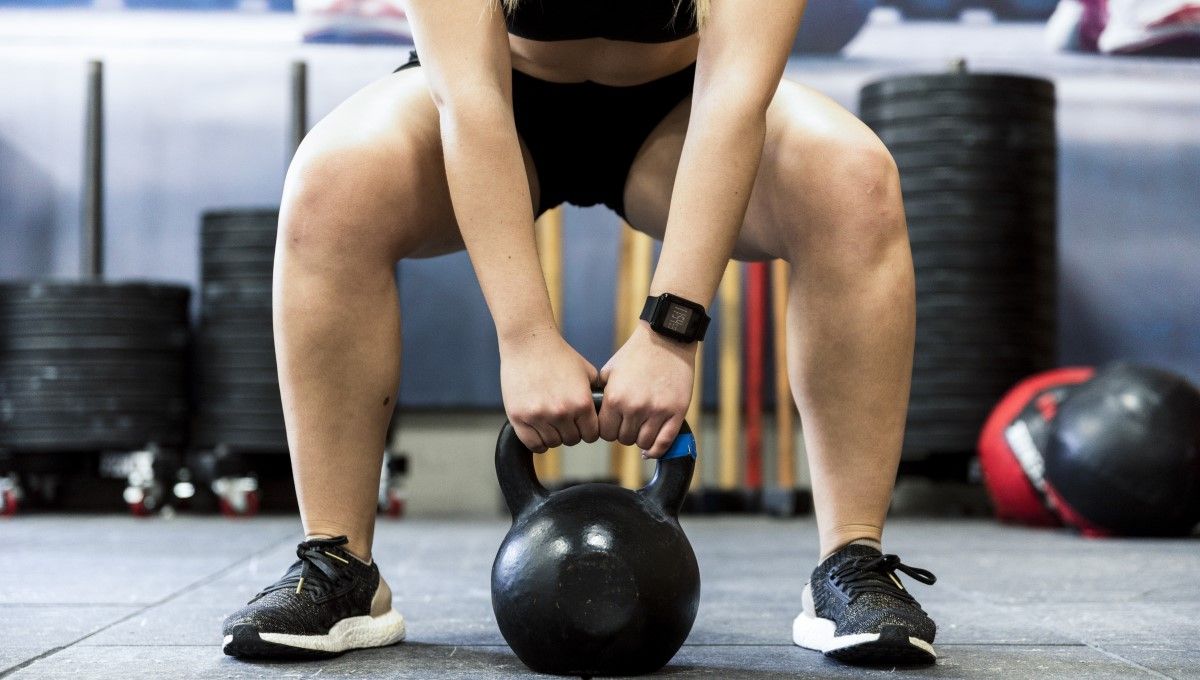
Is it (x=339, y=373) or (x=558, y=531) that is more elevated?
(x=339, y=373)

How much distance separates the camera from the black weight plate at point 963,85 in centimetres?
357

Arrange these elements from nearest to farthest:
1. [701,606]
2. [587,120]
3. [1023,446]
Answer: [587,120]
[701,606]
[1023,446]

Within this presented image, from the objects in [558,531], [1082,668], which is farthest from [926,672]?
[558,531]

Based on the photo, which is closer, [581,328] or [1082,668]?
[1082,668]

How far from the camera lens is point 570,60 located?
1438mm

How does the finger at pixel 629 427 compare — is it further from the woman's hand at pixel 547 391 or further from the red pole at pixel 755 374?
the red pole at pixel 755 374

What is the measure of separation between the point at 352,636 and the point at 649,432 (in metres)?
0.42

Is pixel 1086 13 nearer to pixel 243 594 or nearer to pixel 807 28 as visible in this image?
pixel 807 28

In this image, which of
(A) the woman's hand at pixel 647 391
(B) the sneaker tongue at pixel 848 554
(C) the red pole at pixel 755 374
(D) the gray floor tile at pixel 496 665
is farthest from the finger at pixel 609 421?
(C) the red pole at pixel 755 374

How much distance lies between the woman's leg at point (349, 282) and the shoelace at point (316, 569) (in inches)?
1.1

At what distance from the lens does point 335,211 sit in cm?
132

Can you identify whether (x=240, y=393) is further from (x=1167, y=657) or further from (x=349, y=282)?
(x=1167, y=657)

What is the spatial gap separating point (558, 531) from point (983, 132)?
2.79 metres

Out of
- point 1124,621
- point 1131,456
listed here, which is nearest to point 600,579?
point 1124,621
